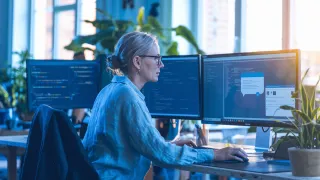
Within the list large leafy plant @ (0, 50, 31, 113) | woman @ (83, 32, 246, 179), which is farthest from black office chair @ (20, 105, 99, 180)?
large leafy plant @ (0, 50, 31, 113)

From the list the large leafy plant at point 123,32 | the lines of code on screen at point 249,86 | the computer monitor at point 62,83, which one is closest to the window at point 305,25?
the large leafy plant at point 123,32

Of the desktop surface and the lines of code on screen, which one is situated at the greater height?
the lines of code on screen

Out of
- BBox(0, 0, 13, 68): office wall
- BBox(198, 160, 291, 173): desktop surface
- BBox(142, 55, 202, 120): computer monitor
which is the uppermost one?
BBox(0, 0, 13, 68): office wall

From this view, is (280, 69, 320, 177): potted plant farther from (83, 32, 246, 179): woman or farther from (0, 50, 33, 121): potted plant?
(0, 50, 33, 121): potted plant

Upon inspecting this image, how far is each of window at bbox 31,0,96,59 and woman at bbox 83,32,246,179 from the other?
6455mm

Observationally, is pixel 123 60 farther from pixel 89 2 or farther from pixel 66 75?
pixel 89 2

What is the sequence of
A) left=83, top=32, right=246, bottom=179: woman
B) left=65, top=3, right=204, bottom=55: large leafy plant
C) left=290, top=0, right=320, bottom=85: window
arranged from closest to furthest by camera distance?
1. left=83, top=32, right=246, bottom=179: woman
2. left=290, top=0, right=320, bottom=85: window
3. left=65, top=3, right=204, bottom=55: large leafy plant

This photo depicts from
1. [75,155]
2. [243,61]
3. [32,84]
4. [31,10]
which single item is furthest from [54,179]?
[31,10]

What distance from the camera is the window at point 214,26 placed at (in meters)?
6.83

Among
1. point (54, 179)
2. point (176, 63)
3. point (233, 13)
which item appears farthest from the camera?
point (233, 13)

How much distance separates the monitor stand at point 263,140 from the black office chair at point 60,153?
3.63 ft

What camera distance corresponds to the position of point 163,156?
→ 2455 millimetres

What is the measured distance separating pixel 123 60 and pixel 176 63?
0.74 m

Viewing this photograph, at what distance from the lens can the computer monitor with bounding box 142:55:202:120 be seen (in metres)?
3.31
